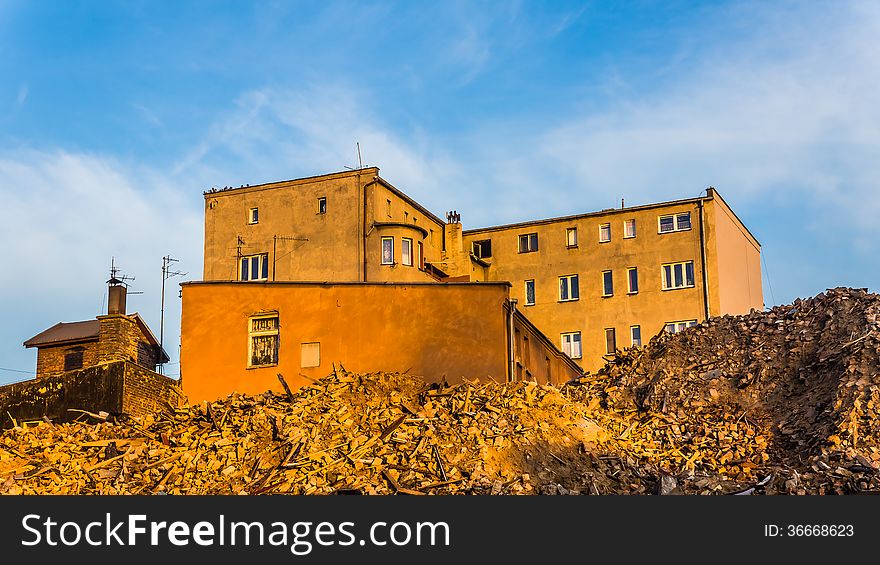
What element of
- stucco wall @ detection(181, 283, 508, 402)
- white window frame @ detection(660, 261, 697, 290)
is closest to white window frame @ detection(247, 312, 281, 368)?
stucco wall @ detection(181, 283, 508, 402)

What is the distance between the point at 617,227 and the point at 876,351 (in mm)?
31518

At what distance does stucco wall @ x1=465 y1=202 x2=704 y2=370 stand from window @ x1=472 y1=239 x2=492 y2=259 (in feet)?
1.08

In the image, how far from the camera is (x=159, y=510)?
1698 centimetres

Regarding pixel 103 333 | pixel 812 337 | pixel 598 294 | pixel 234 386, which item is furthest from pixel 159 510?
pixel 598 294

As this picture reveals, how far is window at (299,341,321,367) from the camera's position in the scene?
3303cm

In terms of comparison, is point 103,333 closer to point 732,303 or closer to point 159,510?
point 159,510

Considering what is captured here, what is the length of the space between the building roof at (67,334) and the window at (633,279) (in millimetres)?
26827

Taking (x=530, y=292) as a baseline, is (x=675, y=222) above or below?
above

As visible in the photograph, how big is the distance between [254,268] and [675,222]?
21391mm

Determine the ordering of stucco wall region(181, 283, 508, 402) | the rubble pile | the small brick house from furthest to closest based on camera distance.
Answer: the small brick house
stucco wall region(181, 283, 508, 402)
the rubble pile

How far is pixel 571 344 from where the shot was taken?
58094mm

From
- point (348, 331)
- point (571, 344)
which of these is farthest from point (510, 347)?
point (571, 344)

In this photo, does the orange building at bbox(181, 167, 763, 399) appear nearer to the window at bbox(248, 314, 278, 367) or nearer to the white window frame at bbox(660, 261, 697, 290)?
the white window frame at bbox(660, 261, 697, 290)

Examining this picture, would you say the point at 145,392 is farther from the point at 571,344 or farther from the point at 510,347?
the point at 571,344
